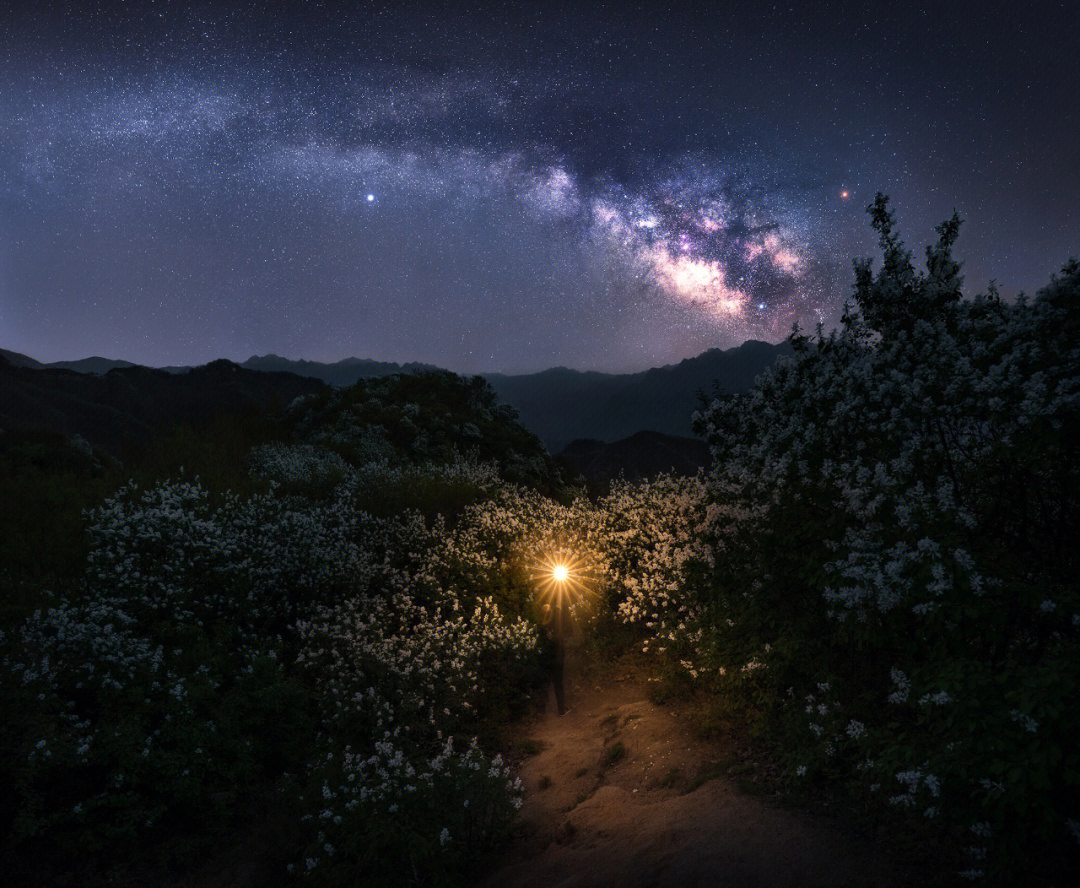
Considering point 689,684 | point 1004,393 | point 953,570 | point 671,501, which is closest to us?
point 953,570

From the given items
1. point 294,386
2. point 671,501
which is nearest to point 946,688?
point 671,501

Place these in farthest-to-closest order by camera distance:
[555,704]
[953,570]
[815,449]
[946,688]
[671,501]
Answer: [671,501]
[555,704]
[815,449]
[953,570]
[946,688]

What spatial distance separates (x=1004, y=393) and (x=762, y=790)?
4933 mm

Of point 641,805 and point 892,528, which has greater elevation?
point 892,528

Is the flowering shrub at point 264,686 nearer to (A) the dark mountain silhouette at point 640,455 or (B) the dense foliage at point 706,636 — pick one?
(B) the dense foliage at point 706,636

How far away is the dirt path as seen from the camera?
213 inches

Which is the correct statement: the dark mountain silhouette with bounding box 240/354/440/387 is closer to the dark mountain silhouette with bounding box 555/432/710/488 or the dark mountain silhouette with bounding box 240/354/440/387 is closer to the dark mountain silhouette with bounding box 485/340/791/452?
the dark mountain silhouette with bounding box 485/340/791/452

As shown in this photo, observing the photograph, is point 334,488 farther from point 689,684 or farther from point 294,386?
point 294,386

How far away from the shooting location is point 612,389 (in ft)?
592

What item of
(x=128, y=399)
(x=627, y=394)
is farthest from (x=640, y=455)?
(x=627, y=394)

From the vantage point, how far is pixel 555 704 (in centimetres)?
1115

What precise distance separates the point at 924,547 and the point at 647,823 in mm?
4321

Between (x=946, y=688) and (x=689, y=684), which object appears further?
(x=689, y=684)

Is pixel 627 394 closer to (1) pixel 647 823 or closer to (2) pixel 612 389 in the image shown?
(2) pixel 612 389
